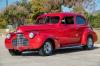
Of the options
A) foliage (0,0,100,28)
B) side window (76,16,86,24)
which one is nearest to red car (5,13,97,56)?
side window (76,16,86,24)

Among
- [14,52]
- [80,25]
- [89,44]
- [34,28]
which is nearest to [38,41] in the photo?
[34,28]

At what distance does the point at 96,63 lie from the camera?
1260cm

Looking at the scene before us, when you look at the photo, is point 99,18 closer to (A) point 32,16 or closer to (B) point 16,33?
(A) point 32,16

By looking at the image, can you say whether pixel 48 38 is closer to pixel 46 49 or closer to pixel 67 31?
pixel 46 49

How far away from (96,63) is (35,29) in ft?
11.6

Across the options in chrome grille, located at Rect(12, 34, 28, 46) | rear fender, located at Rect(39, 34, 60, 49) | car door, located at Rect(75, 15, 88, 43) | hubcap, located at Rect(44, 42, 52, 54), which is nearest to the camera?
rear fender, located at Rect(39, 34, 60, 49)

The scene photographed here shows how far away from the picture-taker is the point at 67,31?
16422mm

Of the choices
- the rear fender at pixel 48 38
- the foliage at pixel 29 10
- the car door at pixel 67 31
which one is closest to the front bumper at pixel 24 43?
the rear fender at pixel 48 38

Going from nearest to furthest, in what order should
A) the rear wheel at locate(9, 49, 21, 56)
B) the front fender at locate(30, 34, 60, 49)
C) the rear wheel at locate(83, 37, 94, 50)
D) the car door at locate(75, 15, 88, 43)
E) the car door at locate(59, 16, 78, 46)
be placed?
the front fender at locate(30, 34, 60, 49)
the rear wheel at locate(9, 49, 21, 56)
the car door at locate(59, 16, 78, 46)
the car door at locate(75, 15, 88, 43)
the rear wheel at locate(83, 37, 94, 50)

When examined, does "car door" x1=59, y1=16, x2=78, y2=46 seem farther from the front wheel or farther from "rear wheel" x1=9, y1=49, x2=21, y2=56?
"rear wheel" x1=9, y1=49, x2=21, y2=56

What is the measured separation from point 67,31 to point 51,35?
1.24 metres

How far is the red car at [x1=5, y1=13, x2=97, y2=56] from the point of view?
1490cm

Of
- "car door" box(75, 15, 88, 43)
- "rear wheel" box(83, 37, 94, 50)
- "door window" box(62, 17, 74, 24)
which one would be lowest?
"rear wheel" box(83, 37, 94, 50)

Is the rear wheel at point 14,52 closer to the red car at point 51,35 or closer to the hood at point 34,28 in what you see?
the red car at point 51,35
